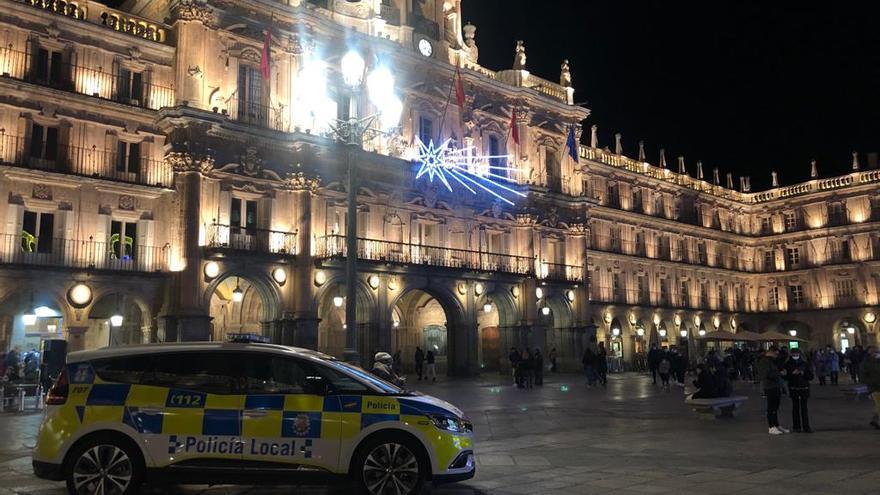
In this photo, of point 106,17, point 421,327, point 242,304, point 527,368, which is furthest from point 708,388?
point 106,17

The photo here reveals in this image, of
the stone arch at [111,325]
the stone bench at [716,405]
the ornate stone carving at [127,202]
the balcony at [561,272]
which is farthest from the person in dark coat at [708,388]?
the balcony at [561,272]

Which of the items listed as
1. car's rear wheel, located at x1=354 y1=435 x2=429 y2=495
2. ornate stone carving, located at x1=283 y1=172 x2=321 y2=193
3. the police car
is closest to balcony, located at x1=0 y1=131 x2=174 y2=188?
ornate stone carving, located at x1=283 y1=172 x2=321 y2=193

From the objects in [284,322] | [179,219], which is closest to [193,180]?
[179,219]

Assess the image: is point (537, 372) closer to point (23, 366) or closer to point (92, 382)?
point (23, 366)

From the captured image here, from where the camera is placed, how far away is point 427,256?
34.8 m

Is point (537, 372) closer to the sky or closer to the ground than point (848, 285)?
closer to the ground

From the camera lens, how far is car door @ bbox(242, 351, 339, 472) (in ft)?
25.7

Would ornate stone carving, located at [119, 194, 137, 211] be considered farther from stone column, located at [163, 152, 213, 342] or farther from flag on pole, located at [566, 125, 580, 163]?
flag on pole, located at [566, 125, 580, 163]

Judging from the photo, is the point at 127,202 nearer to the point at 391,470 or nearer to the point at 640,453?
the point at 640,453

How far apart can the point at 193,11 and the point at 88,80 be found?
15.5 ft

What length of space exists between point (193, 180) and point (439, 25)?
1661cm

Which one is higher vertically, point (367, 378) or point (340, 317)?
point (340, 317)

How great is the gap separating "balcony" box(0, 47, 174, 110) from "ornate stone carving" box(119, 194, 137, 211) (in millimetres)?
3551

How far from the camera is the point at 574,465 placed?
10.3 m
